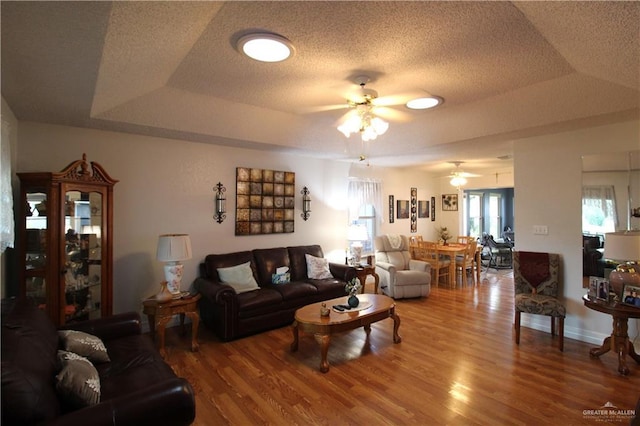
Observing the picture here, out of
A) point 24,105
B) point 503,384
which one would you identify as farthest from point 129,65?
point 503,384

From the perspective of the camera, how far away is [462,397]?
8.02ft

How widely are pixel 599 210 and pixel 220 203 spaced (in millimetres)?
4522

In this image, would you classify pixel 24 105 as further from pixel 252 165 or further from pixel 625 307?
pixel 625 307

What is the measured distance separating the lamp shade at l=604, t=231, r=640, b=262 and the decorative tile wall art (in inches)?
150

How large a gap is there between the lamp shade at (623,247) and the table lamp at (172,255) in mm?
4164

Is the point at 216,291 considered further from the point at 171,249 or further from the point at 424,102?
the point at 424,102

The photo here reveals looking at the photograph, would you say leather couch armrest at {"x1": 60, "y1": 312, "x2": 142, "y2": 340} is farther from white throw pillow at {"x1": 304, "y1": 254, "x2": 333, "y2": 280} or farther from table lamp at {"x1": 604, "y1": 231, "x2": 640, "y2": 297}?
table lamp at {"x1": 604, "y1": 231, "x2": 640, "y2": 297}

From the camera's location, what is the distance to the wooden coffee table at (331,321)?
115 inches

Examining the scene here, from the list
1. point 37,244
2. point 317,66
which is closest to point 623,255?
point 317,66

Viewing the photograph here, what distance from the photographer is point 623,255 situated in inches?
112

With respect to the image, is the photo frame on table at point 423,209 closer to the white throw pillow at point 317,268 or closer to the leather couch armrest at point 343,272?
the leather couch armrest at point 343,272

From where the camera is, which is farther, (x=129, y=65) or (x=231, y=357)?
(x=231, y=357)

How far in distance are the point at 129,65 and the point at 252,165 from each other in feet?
8.12

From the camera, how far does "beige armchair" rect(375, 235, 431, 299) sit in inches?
203
